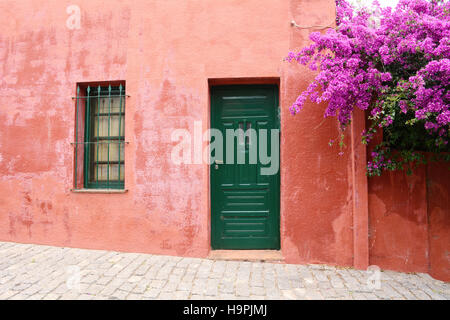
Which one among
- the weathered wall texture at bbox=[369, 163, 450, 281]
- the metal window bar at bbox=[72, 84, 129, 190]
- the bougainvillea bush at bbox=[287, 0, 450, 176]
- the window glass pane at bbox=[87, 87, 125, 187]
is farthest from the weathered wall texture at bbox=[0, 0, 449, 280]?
the bougainvillea bush at bbox=[287, 0, 450, 176]

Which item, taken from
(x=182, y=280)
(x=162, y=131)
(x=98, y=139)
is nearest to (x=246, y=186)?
(x=162, y=131)

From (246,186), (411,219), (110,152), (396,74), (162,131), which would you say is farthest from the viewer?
(110,152)

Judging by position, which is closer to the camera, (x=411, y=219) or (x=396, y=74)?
(x=396, y=74)

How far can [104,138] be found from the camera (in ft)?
15.4

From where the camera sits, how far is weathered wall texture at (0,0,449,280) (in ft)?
13.1

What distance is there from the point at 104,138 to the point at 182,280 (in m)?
2.58

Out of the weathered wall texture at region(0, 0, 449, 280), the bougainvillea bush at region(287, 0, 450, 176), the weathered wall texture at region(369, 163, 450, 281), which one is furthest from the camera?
the weathered wall texture at region(0, 0, 449, 280)

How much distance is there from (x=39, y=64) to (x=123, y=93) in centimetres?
140

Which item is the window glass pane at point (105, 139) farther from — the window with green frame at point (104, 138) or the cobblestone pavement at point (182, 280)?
the cobblestone pavement at point (182, 280)

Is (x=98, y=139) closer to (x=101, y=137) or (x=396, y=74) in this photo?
(x=101, y=137)

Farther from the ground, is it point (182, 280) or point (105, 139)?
point (105, 139)

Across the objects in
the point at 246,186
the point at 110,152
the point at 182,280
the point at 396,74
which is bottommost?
the point at 182,280

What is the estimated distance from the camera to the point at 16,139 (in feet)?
15.2

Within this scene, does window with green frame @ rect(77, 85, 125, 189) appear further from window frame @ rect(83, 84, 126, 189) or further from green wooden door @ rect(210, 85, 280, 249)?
green wooden door @ rect(210, 85, 280, 249)
